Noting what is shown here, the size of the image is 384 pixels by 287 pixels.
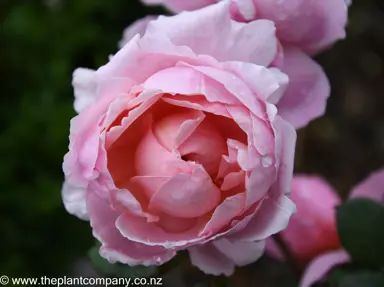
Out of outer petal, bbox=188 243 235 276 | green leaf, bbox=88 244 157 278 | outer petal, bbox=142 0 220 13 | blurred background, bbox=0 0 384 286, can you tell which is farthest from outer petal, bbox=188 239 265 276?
blurred background, bbox=0 0 384 286

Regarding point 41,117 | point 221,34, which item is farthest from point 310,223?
point 41,117

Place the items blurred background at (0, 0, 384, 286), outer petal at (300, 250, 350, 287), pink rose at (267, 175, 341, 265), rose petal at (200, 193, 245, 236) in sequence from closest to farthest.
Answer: rose petal at (200, 193, 245, 236)
outer petal at (300, 250, 350, 287)
pink rose at (267, 175, 341, 265)
blurred background at (0, 0, 384, 286)

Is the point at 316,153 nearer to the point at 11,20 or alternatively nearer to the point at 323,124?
the point at 323,124

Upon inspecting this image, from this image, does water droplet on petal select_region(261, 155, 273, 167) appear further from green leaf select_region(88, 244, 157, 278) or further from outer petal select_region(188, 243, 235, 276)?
green leaf select_region(88, 244, 157, 278)

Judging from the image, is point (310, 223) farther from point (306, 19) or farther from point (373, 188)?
point (306, 19)

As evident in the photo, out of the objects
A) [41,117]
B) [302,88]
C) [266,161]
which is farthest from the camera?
[41,117]

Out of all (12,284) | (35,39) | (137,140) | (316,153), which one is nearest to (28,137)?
(35,39)
